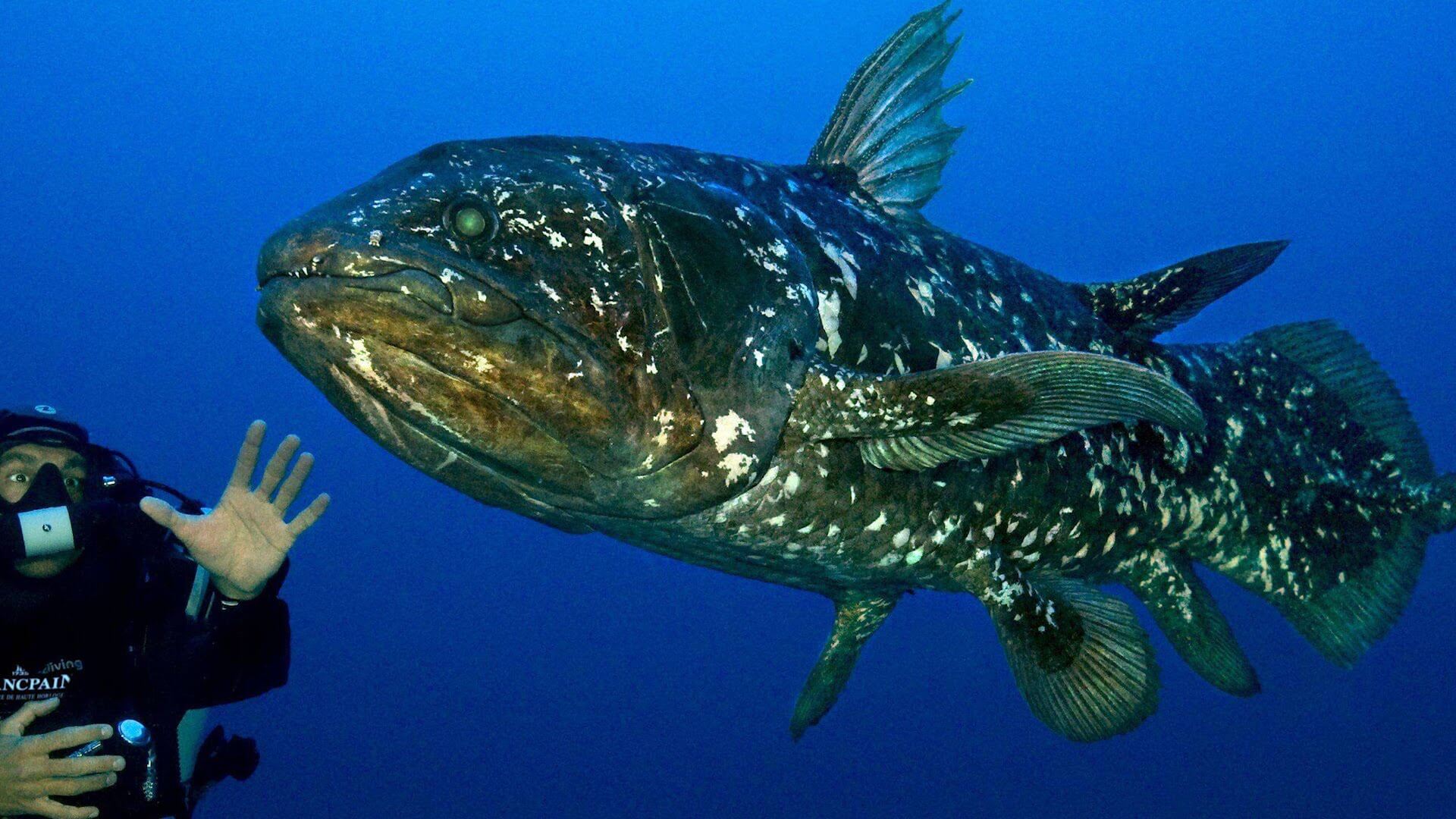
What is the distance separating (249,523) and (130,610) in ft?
3.58

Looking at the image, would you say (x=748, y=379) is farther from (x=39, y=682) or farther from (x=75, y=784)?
(x=39, y=682)

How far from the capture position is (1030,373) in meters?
2.79

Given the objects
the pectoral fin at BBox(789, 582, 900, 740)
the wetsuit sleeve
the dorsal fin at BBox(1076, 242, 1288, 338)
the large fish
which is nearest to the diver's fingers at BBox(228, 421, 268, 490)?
the wetsuit sleeve

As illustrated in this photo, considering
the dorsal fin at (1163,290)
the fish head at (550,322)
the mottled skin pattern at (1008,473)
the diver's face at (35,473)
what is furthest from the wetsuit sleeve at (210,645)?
the dorsal fin at (1163,290)

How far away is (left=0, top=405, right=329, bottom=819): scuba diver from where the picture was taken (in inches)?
135

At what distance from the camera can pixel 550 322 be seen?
2289mm

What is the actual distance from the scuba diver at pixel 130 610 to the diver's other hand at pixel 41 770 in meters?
0.11

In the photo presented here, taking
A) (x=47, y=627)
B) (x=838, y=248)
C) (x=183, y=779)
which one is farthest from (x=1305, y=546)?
(x=47, y=627)

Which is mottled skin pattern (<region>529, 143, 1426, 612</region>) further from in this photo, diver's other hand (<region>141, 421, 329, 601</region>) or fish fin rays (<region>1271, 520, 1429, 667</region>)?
diver's other hand (<region>141, 421, 329, 601</region>)

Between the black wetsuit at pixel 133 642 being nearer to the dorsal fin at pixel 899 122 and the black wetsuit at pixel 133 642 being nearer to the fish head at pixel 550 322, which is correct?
the fish head at pixel 550 322

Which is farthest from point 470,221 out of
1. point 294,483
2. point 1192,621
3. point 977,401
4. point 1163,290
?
point 1192,621

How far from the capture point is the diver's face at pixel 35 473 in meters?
3.78

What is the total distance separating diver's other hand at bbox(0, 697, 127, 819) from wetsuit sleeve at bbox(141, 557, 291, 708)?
1.72ft

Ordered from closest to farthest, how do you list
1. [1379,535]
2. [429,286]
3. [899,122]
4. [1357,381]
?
[429,286] → [899,122] → [1379,535] → [1357,381]
